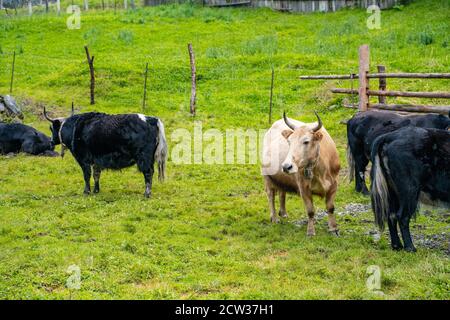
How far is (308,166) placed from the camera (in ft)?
27.5

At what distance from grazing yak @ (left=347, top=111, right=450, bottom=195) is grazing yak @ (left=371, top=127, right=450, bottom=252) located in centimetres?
246

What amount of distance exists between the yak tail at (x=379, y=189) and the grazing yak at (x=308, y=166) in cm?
87

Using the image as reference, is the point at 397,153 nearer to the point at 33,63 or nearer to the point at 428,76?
the point at 428,76

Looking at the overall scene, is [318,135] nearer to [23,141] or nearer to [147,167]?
[147,167]

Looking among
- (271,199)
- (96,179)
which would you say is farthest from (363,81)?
(96,179)

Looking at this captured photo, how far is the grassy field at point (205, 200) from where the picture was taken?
21.9 ft

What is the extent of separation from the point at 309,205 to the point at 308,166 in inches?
23.6

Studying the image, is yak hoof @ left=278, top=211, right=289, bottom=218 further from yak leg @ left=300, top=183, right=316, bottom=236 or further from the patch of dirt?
yak leg @ left=300, top=183, right=316, bottom=236

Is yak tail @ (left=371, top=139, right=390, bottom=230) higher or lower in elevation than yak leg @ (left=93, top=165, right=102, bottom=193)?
→ higher

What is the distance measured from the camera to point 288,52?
75.8 ft

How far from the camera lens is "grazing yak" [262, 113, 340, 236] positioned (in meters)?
8.26
